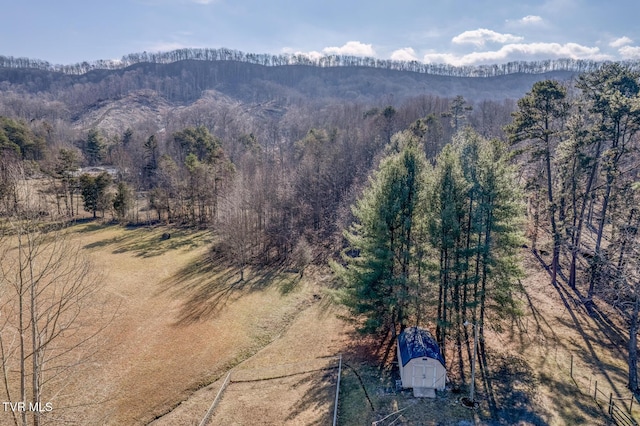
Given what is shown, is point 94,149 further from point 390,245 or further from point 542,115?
point 542,115

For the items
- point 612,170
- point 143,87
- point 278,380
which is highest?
point 143,87

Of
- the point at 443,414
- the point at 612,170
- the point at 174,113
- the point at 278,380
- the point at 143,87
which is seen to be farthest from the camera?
the point at 143,87

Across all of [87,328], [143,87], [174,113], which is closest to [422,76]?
[174,113]

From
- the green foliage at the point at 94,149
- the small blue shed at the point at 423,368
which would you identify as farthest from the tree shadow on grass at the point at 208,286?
the green foliage at the point at 94,149

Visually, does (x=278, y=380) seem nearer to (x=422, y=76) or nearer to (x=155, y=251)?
(x=155, y=251)

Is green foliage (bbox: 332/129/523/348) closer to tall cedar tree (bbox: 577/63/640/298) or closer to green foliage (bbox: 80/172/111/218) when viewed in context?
tall cedar tree (bbox: 577/63/640/298)

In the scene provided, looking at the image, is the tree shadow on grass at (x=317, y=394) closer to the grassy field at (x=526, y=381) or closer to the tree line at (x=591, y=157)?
the grassy field at (x=526, y=381)
